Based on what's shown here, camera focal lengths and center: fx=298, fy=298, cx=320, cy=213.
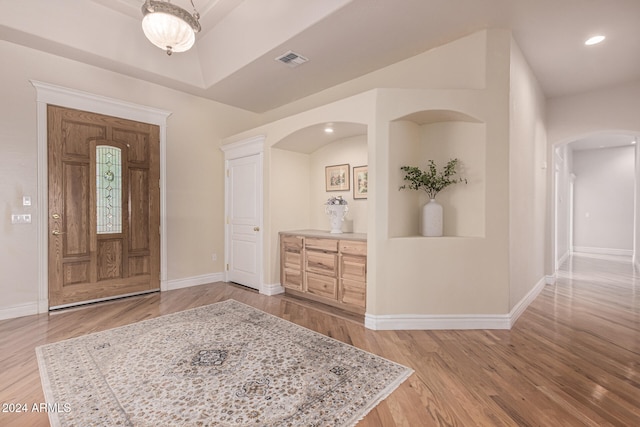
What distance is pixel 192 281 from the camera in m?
4.91

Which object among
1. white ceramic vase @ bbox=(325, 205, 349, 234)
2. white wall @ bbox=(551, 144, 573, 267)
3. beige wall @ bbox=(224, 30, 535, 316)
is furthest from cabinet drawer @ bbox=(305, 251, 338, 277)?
white wall @ bbox=(551, 144, 573, 267)

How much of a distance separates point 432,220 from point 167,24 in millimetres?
3257

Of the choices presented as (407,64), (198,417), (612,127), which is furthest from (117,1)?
(612,127)

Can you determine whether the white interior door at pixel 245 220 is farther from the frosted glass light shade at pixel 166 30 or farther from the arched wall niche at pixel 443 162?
the arched wall niche at pixel 443 162

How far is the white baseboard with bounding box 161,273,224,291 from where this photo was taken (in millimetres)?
4637

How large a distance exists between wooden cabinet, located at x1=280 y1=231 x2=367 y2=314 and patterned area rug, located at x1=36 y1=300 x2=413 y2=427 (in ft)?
2.58

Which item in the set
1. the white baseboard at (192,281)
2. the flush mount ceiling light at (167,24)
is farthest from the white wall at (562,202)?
the white baseboard at (192,281)

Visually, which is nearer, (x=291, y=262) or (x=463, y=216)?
(x=463, y=216)

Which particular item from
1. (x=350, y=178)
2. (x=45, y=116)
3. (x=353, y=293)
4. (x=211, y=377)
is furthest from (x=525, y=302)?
(x=45, y=116)

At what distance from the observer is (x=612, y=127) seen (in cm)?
461

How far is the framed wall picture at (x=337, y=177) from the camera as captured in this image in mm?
4551

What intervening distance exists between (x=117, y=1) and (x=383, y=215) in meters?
3.97

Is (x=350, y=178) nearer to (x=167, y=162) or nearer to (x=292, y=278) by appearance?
(x=292, y=278)

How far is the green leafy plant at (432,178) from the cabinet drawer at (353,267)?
0.97 m
